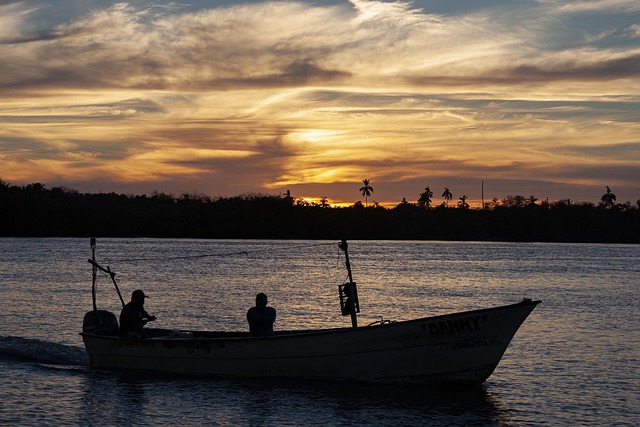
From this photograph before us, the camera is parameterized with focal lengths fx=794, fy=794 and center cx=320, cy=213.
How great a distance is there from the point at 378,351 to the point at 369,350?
0.76 feet

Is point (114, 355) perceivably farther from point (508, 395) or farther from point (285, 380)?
point (508, 395)

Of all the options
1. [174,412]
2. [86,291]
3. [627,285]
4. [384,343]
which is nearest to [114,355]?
[174,412]

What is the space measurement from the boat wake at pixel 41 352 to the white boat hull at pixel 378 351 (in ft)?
18.2

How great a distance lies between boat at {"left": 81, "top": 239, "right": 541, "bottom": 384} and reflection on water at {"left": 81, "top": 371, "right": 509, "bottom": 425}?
0.32 meters

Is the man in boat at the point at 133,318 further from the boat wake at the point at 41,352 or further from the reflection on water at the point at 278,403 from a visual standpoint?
the boat wake at the point at 41,352

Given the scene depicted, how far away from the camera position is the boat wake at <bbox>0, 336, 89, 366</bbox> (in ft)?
84.9

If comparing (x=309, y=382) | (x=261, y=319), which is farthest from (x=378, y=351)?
(x=261, y=319)

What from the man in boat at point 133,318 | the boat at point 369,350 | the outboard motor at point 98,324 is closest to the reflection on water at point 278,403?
the boat at point 369,350

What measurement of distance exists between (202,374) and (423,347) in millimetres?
6237

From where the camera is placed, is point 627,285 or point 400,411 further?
point 627,285

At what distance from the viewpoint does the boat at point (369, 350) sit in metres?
20.0

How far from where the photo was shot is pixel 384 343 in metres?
20.3

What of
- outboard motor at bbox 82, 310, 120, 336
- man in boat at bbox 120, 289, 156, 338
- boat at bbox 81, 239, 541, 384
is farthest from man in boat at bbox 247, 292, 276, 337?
outboard motor at bbox 82, 310, 120, 336

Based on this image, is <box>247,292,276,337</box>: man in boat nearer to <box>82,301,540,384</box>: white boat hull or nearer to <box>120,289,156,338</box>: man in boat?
<box>82,301,540,384</box>: white boat hull
